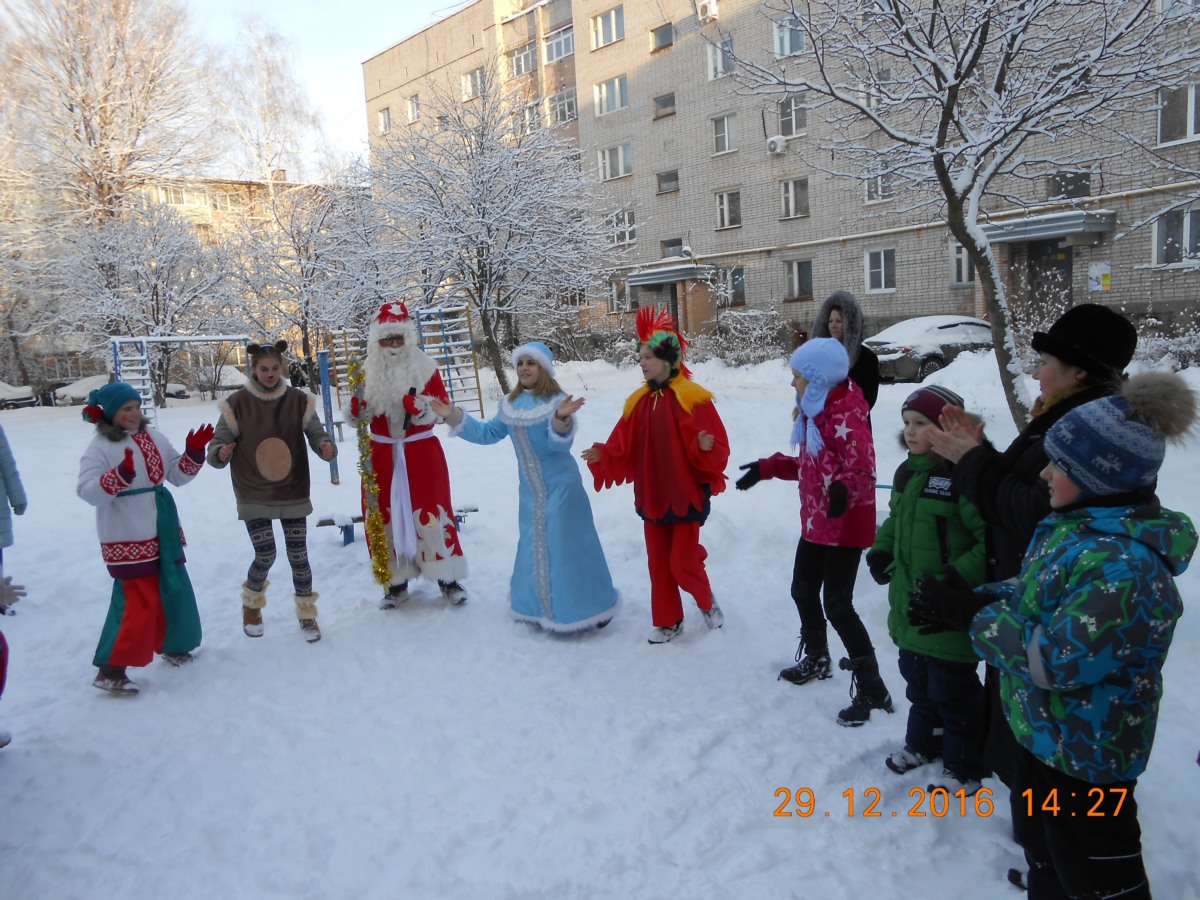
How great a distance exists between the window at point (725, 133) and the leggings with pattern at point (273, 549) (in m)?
23.8

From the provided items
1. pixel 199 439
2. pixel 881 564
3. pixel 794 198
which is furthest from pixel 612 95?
pixel 881 564

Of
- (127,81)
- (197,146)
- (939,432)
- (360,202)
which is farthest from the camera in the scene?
(197,146)

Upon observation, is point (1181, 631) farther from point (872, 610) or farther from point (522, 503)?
point (522, 503)

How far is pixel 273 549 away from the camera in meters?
4.88

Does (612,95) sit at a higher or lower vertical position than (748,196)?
higher

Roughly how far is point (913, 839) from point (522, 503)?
2868 millimetres

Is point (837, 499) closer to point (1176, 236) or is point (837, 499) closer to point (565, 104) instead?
point (1176, 236)

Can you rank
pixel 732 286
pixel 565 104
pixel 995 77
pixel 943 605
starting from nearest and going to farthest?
pixel 943 605, pixel 995 77, pixel 732 286, pixel 565 104

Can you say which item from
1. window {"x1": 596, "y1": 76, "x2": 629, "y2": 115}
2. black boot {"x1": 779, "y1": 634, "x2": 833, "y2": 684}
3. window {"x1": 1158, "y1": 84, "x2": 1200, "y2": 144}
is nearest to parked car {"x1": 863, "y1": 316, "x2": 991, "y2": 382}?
window {"x1": 1158, "y1": 84, "x2": 1200, "y2": 144}

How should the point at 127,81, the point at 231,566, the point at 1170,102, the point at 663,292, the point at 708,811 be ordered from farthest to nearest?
the point at 663,292 < the point at 127,81 < the point at 1170,102 < the point at 231,566 < the point at 708,811

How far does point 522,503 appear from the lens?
4957 millimetres

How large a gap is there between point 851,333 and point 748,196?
2249cm

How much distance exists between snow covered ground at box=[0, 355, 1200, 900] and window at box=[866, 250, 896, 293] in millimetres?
18995

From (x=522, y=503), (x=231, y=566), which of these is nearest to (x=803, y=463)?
(x=522, y=503)
